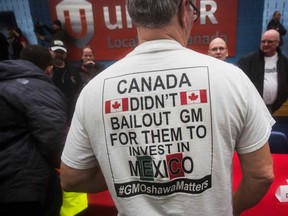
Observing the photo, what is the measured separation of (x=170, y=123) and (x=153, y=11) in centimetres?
27

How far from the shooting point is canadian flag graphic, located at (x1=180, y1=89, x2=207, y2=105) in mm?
636

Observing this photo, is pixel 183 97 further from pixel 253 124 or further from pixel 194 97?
pixel 253 124

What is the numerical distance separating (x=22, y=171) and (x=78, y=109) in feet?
2.32

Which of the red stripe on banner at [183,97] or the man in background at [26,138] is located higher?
the red stripe on banner at [183,97]

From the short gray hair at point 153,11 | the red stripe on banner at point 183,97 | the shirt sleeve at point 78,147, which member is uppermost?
the short gray hair at point 153,11

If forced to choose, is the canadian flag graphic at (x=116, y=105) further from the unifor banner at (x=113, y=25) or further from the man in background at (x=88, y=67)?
the unifor banner at (x=113, y=25)

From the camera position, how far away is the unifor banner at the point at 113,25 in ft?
16.4

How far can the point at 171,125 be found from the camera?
66 cm

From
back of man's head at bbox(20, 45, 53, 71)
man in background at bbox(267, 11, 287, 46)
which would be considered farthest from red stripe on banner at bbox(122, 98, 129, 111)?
man in background at bbox(267, 11, 287, 46)

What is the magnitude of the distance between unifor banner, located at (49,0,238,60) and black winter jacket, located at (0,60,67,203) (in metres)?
4.08

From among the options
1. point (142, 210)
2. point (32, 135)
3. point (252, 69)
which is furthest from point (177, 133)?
point (252, 69)

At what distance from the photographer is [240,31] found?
16.6 feet

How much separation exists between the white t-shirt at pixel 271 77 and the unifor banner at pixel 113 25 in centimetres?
222

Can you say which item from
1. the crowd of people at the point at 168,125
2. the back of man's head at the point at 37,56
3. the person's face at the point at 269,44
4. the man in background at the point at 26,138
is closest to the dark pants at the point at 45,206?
the man in background at the point at 26,138
